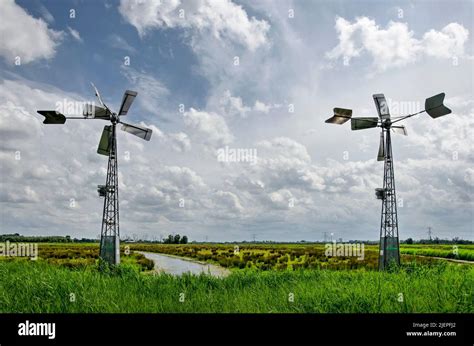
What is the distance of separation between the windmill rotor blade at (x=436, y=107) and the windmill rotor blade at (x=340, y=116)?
7.22ft

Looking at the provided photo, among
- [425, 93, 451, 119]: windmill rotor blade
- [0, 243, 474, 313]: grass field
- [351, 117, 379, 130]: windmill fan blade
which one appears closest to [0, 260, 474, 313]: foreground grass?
[0, 243, 474, 313]: grass field

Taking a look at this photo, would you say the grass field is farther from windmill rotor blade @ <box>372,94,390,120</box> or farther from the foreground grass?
windmill rotor blade @ <box>372,94,390,120</box>

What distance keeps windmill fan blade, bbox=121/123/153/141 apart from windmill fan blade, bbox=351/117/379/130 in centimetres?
681

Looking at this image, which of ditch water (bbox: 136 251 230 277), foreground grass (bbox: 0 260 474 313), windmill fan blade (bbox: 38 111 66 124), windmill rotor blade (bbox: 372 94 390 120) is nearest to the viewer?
foreground grass (bbox: 0 260 474 313)

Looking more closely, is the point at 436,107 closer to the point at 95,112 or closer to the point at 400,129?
the point at 400,129

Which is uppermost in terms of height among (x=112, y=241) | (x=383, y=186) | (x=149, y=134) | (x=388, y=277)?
(x=149, y=134)

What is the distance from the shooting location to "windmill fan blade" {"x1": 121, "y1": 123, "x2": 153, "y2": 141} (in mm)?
13188

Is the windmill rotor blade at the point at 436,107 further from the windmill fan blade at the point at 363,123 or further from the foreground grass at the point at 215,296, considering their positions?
the foreground grass at the point at 215,296

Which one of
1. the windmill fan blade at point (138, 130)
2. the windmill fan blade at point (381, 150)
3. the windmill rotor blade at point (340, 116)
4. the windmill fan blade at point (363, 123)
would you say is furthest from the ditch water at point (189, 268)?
the windmill fan blade at point (381, 150)
